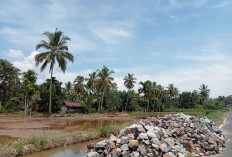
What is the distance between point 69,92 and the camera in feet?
197

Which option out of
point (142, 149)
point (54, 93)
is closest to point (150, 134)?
point (142, 149)

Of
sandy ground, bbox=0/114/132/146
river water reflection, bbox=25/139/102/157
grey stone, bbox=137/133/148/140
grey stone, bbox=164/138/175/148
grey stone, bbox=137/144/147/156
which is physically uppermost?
grey stone, bbox=137/133/148/140

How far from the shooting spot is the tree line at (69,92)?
33312mm

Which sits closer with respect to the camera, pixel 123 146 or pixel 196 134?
pixel 123 146

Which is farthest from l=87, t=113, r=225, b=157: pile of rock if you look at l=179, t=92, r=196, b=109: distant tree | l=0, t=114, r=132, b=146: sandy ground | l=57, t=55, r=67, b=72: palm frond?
l=179, t=92, r=196, b=109: distant tree

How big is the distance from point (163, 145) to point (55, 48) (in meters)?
27.4

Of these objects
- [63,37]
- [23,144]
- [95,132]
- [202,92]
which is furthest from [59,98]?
[202,92]

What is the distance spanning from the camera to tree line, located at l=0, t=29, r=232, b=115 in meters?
33.3

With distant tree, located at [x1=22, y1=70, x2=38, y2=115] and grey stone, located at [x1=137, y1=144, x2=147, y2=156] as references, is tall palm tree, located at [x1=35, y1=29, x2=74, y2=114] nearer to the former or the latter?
distant tree, located at [x1=22, y1=70, x2=38, y2=115]

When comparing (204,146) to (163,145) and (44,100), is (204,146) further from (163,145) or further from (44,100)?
(44,100)

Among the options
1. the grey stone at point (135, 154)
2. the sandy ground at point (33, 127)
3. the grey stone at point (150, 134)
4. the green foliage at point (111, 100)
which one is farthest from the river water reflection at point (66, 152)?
the green foliage at point (111, 100)

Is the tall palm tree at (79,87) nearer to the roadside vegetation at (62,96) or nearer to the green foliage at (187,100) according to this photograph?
the roadside vegetation at (62,96)

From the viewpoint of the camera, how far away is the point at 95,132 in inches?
637

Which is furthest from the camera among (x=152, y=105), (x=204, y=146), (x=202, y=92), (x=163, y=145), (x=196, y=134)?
(x=202, y=92)
